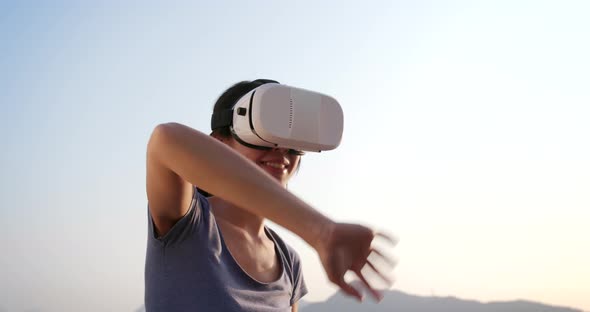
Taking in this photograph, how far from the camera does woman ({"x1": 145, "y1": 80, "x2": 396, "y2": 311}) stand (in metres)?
1.16

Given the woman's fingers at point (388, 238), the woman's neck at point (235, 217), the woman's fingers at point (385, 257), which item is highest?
the woman's fingers at point (388, 238)

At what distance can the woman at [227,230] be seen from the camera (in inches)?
45.5

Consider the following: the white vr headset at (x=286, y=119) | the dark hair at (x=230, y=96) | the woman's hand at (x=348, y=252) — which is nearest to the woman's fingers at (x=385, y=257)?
the woman's hand at (x=348, y=252)

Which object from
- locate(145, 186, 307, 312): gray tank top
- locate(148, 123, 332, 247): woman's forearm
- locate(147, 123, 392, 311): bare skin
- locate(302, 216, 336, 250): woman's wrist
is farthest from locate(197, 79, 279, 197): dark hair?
locate(302, 216, 336, 250): woman's wrist

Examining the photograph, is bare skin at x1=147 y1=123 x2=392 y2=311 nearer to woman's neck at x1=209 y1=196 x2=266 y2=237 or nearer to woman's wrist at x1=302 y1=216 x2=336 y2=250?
woman's wrist at x1=302 y1=216 x2=336 y2=250

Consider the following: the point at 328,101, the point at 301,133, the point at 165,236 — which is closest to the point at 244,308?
the point at 165,236

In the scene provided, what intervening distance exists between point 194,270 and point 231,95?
0.70 metres

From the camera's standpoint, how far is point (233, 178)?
122 cm

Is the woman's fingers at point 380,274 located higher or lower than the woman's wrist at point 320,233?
lower

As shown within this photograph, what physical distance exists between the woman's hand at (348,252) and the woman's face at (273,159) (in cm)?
104

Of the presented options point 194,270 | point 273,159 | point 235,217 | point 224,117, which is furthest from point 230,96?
point 194,270

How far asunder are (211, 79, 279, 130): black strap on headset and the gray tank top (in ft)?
1.18

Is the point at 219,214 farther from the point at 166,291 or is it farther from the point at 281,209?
the point at 281,209

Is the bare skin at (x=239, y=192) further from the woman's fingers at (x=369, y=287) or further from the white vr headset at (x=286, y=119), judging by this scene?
the white vr headset at (x=286, y=119)
